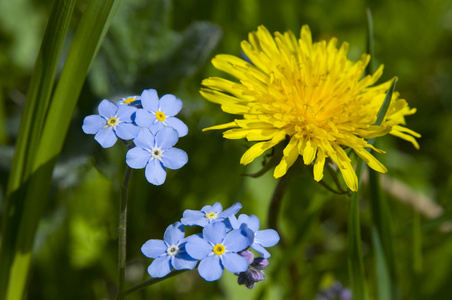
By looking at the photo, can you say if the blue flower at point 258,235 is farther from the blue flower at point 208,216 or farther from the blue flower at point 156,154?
the blue flower at point 156,154

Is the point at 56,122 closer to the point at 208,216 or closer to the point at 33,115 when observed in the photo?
the point at 33,115

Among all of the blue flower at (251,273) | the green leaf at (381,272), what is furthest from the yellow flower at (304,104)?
the green leaf at (381,272)

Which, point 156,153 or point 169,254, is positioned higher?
point 156,153

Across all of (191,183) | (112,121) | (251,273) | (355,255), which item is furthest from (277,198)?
(191,183)

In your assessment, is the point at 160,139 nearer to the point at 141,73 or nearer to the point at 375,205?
the point at 375,205

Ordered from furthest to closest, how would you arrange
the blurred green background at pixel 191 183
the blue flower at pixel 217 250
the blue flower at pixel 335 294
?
the blurred green background at pixel 191 183
the blue flower at pixel 335 294
the blue flower at pixel 217 250

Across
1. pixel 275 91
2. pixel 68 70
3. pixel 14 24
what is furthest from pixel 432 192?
pixel 14 24
